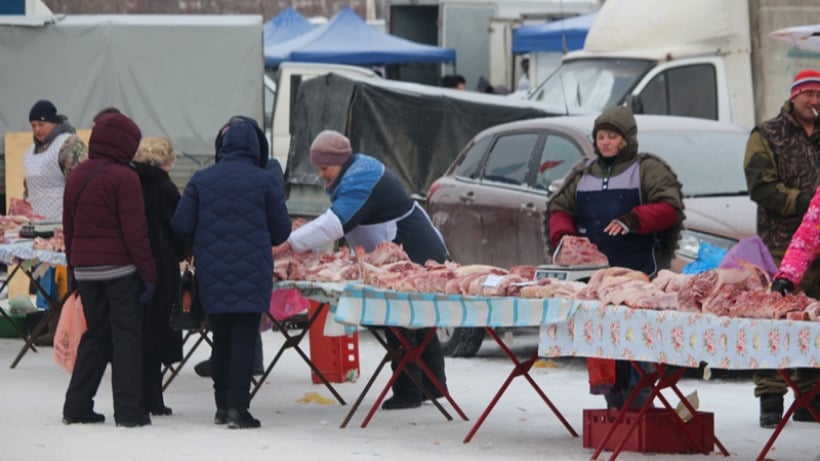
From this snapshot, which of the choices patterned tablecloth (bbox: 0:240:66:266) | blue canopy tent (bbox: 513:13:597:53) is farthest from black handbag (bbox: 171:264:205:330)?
blue canopy tent (bbox: 513:13:597:53)

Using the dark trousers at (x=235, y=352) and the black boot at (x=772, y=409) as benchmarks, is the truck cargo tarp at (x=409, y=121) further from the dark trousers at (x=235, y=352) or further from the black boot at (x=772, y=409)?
the black boot at (x=772, y=409)

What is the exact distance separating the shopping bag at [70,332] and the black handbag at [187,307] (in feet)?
2.03

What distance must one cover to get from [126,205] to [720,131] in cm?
567

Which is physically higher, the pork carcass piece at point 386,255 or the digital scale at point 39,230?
the pork carcass piece at point 386,255

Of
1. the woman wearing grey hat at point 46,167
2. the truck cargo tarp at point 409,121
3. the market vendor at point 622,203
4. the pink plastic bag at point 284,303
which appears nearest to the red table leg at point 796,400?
the market vendor at point 622,203

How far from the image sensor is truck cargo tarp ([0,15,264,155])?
22547 mm

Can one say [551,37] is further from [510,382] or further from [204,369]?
[510,382]

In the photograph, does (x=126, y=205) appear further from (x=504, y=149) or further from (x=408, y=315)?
(x=504, y=149)

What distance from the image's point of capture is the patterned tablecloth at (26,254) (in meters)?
13.4

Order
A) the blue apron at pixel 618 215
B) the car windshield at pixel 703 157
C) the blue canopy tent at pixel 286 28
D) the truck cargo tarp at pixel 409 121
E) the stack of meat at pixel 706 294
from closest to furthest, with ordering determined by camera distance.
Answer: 1. the stack of meat at pixel 706 294
2. the blue apron at pixel 618 215
3. the car windshield at pixel 703 157
4. the truck cargo tarp at pixel 409 121
5. the blue canopy tent at pixel 286 28

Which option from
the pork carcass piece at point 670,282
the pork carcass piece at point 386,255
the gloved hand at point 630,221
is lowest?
the pork carcass piece at point 386,255

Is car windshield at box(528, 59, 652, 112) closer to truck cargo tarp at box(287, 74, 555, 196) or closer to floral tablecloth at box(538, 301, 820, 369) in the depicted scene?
truck cargo tarp at box(287, 74, 555, 196)

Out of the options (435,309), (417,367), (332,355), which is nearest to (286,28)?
(332,355)

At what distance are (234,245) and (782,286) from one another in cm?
318
